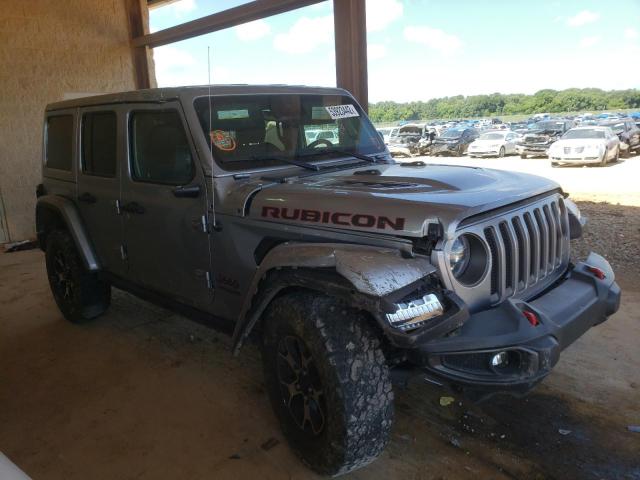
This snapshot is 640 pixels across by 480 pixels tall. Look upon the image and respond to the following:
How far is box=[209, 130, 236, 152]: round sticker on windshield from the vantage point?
115 inches

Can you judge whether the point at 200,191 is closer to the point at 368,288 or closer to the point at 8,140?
the point at 368,288

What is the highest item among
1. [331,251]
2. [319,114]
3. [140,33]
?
[140,33]

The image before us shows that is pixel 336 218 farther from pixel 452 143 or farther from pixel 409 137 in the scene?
pixel 409 137

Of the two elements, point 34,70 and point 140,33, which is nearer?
point 34,70

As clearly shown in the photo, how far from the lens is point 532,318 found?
6.75ft

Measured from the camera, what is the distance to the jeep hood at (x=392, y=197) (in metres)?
2.14

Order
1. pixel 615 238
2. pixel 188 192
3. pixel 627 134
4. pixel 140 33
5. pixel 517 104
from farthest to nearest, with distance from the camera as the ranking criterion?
pixel 517 104 < pixel 627 134 < pixel 140 33 < pixel 615 238 < pixel 188 192

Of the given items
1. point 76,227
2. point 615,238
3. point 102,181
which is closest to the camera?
point 102,181

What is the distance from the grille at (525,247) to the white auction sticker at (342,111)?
60.8 inches

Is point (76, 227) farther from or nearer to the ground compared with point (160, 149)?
nearer to the ground

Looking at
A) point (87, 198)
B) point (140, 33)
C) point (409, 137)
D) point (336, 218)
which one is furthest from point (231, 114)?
point (409, 137)

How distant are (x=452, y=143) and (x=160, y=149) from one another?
21235 mm

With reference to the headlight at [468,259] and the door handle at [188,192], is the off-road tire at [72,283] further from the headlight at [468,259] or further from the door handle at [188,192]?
the headlight at [468,259]

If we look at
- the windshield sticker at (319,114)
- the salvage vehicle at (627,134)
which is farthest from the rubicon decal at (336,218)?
the salvage vehicle at (627,134)
